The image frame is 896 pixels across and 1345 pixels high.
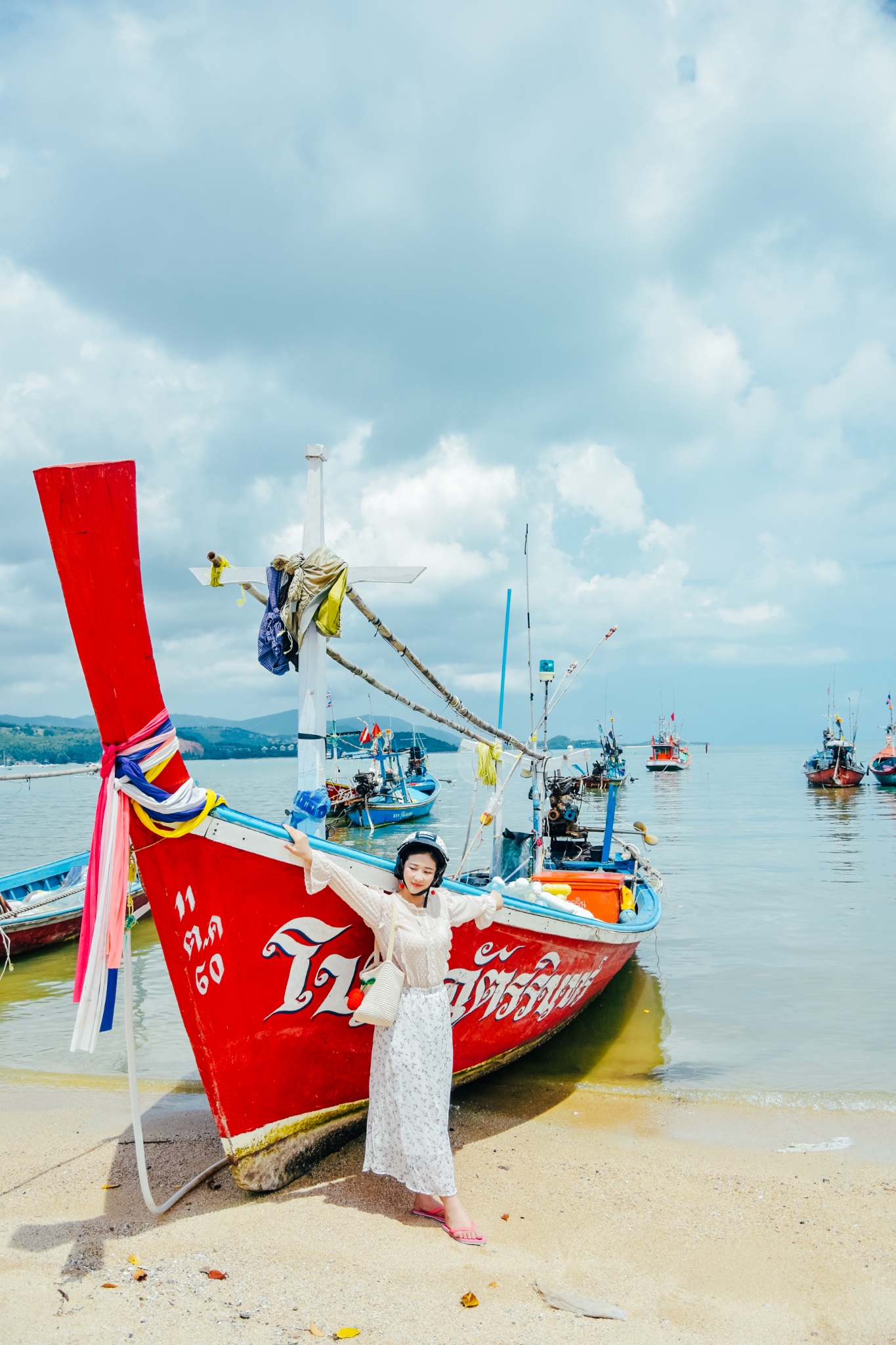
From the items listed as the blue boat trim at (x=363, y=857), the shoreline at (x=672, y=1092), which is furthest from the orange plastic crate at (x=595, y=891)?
the shoreline at (x=672, y=1092)

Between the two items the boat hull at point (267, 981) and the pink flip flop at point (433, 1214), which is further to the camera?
the pink flip flop at point (433, 1214)

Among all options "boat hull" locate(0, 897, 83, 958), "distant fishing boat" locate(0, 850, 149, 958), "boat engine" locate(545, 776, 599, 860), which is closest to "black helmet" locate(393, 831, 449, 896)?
"distant fishing boat" locate(0, 850, 149, 958)

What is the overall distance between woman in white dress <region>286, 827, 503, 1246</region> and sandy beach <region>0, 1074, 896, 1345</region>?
0.86ft

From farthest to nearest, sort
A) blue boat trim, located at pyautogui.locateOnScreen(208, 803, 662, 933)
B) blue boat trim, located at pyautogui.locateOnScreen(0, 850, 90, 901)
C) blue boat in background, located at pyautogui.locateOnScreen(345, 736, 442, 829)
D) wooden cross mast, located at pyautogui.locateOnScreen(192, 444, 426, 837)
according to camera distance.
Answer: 1. blue boat in background, located at pyautogui.locateOnScreen(345, 736, 442, 829)
2. blue boat trim, located at pyautogui.locateOnScreen(0, 850, 90, 901)
3. wooden cross mast, located at pyautogui.locateOnScreen(192, 444, 426, 837)
4. blue boat trim, located at pyautogui.locateOnScreen(208, 803, 662, 933)

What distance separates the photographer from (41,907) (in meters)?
11.2

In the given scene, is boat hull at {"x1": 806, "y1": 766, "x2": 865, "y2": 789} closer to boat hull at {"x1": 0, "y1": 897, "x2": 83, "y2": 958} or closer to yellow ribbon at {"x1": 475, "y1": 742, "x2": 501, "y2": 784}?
yellow ribbon at {"x1": 475, "y1": 742, "x2": 501, "y2": 784}

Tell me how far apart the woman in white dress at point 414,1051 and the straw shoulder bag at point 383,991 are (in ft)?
0.14

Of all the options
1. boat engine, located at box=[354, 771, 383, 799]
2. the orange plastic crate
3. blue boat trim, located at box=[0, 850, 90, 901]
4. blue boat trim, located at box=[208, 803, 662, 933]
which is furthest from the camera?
boat engine, located at box=[354, 771, 383, 799]

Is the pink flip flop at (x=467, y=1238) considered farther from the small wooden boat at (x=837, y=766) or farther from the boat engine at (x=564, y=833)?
the small wooden boat at (x=837, y=766)

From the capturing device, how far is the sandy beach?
10.6 feet

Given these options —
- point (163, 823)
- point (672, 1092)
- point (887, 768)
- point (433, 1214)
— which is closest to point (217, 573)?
point (163, 823)

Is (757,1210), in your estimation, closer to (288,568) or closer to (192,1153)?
(192,1153)

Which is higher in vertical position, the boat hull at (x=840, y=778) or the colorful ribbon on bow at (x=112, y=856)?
the colorful ribbon on bow at (x=112, y=856)

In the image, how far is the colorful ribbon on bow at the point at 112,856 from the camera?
3389 mm
